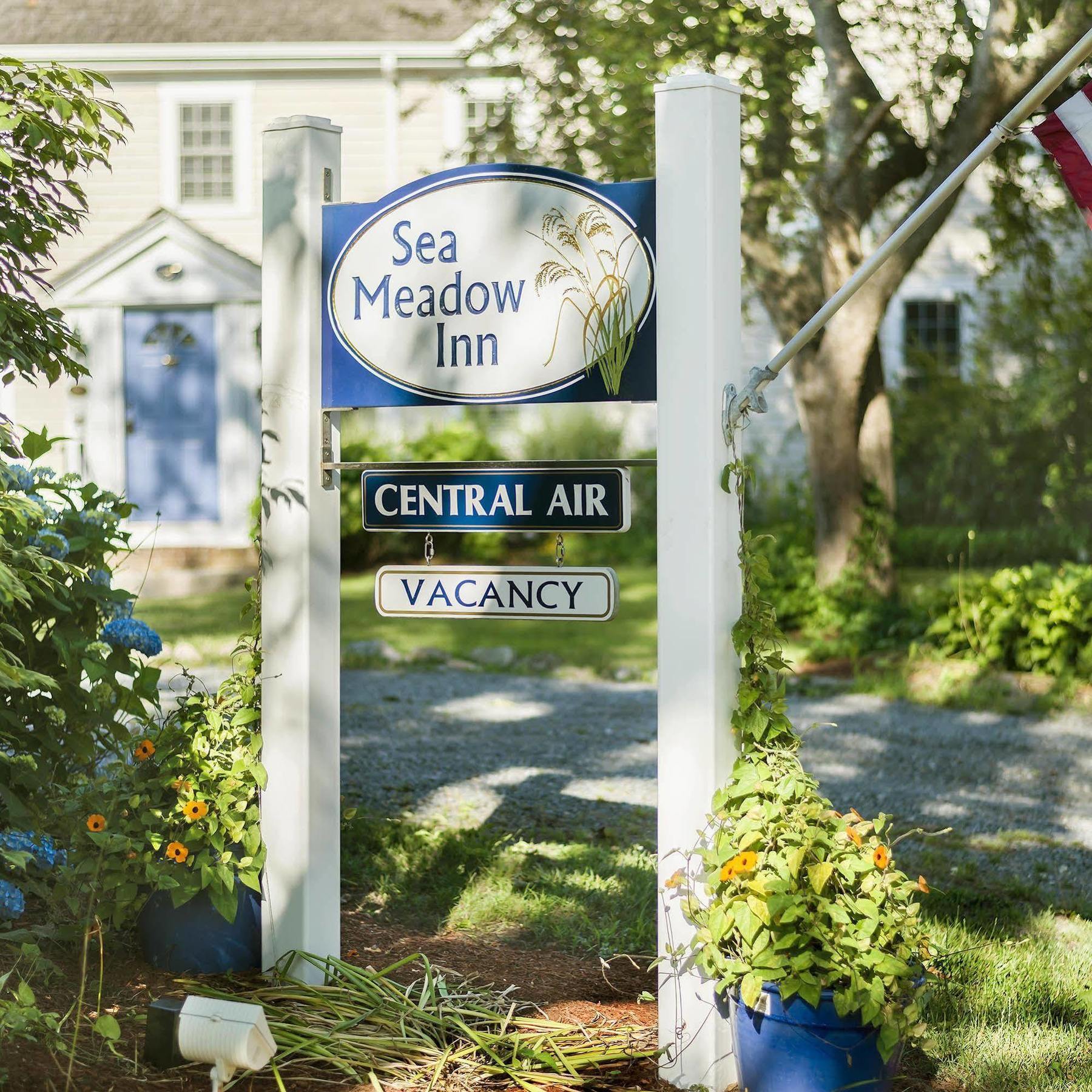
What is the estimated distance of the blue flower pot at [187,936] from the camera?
3.61 metres

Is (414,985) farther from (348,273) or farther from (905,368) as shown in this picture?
(905,368)

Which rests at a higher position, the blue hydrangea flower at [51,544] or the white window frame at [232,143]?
the white window frame at [232,143]

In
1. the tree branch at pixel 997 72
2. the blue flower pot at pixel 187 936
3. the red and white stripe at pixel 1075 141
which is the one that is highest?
the tree branch at pixel 997 72

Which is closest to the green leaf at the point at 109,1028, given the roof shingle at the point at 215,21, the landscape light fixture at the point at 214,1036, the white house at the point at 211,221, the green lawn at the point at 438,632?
the landscape light fixture at the point at 214,1036

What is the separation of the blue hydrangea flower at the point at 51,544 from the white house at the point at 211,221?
928 cm

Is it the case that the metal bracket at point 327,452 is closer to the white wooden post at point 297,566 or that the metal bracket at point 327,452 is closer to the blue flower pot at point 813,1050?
the white wooden post at point 297,566

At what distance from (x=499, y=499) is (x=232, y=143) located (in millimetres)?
13181

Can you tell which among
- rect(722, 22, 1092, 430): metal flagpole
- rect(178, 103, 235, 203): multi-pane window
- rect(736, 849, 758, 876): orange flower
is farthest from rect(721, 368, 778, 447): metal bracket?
rect(178, 103, 235, 203): multi-pane window

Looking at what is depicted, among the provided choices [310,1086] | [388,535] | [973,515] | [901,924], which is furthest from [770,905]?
[973,515]

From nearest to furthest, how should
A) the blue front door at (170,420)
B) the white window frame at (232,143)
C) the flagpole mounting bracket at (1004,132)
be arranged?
the flagpole mounting bracket at (1004,132)
the blue front door at (170,420)
the white window frame at (232,143)

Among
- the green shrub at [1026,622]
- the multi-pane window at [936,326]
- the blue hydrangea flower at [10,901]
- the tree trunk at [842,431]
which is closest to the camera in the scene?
the blue hydrangea flower at [10,901]

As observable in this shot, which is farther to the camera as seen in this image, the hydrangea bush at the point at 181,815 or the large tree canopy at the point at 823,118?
the large tree canopy at the point at 823,118

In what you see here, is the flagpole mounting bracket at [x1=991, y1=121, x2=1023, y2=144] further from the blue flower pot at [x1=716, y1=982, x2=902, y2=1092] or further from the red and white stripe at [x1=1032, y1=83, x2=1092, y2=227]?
the blue flower pot at [x1=716, y1=982, x2=902, y2=1092]

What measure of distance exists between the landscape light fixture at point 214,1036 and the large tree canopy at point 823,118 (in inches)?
309
